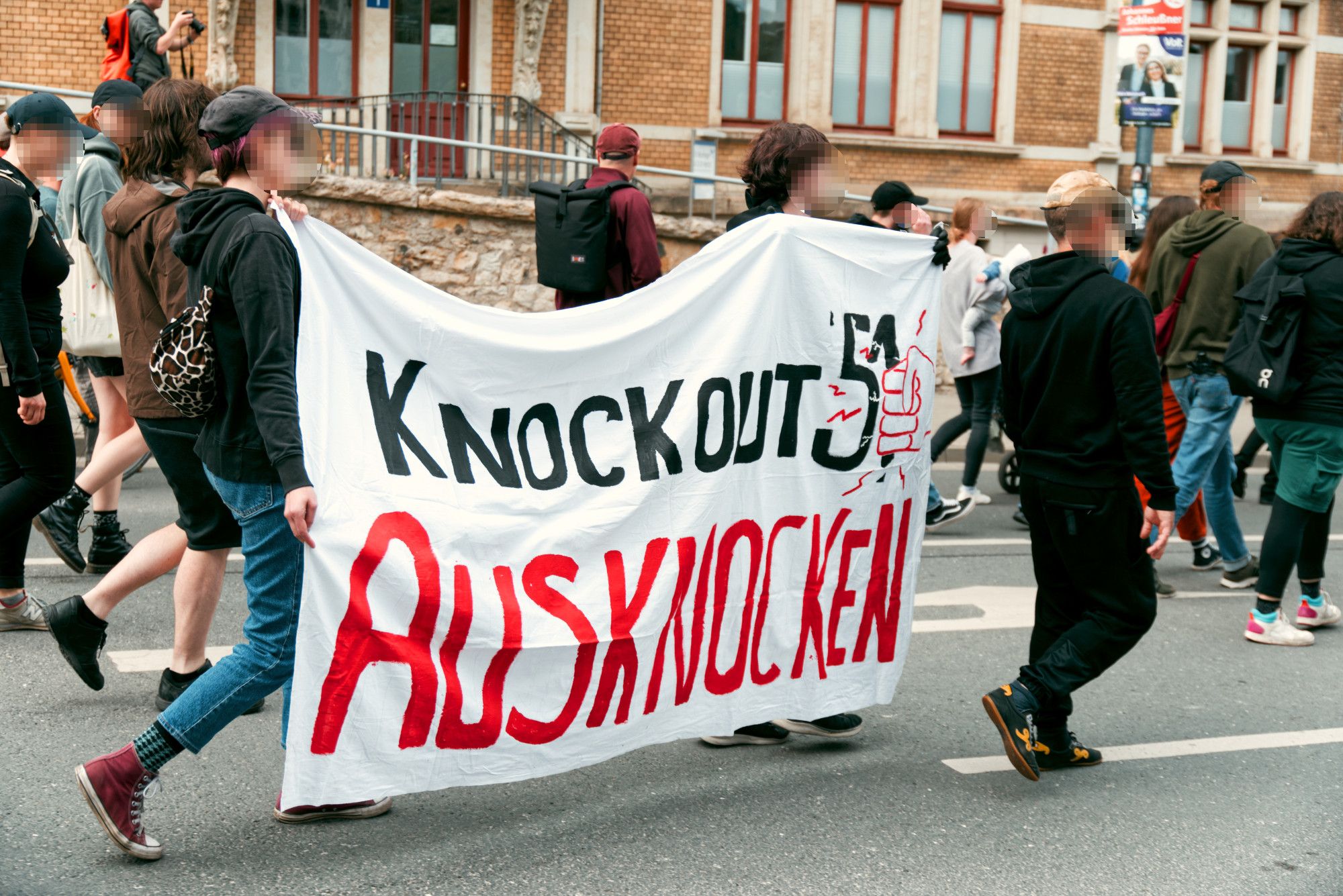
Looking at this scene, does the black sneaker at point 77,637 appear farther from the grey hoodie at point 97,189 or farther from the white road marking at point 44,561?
the white road marking at point 44,561

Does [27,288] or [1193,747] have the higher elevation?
[27,288]

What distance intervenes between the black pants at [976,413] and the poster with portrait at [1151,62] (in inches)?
244

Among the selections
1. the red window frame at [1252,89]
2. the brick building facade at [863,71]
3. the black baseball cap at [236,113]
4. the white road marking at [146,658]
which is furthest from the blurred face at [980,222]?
the red window frame at [1252,89]

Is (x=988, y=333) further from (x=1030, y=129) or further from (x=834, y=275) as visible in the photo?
(x=1030, y=129)

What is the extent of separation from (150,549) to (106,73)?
7.66 metres

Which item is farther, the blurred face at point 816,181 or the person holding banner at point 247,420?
the blurred face at point 816,181

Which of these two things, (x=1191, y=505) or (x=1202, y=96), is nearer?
(x=1191, y=505)

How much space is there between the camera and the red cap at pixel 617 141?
684 centimetres

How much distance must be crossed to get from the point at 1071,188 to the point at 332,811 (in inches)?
112

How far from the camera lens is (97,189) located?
230 inches

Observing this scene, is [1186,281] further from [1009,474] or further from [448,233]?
[448,233]

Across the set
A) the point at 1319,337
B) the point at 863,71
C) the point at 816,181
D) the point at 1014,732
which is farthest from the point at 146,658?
the point at 863,71

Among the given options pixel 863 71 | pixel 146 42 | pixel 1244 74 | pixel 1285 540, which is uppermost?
pixel 1244 74

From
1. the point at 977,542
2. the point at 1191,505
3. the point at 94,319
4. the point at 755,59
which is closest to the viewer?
the point at 94,319
